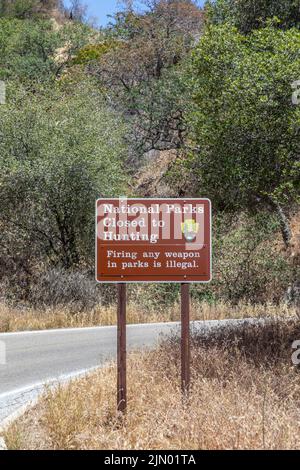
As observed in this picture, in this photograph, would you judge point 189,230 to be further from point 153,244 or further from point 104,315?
point 104,315

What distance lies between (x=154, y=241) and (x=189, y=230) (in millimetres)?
352

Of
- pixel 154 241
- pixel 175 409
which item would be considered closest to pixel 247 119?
pixel 154 241

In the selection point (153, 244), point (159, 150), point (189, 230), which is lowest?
point (153, 244)

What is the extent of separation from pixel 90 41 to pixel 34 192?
3743cm

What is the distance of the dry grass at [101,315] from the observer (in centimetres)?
1543

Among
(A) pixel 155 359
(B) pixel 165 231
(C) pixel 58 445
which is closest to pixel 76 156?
(A) pixel 155 359

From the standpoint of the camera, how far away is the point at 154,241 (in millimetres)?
6762

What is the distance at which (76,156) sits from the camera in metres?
20.1

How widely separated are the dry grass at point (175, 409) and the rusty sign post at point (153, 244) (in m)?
0.52

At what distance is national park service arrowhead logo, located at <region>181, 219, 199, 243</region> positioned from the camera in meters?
6.76

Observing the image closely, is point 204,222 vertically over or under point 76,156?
under

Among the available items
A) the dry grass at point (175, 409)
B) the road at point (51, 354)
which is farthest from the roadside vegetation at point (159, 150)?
the dry grass at point (175, 409)

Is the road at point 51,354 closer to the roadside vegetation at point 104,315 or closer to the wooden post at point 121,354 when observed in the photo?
the roadside vegetation at point 104,315
